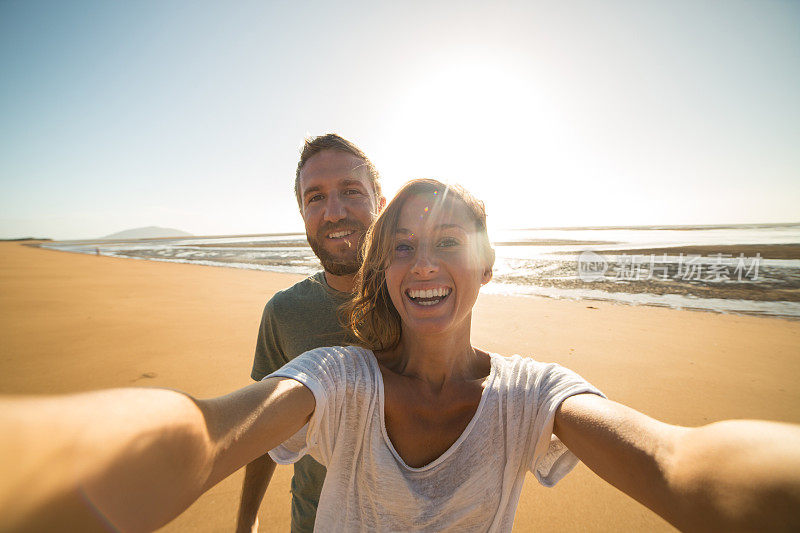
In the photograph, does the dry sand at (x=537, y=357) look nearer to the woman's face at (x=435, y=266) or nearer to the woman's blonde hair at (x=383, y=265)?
the woman's blonde hair at (x=383, y=265)

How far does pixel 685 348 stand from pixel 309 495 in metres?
5.90

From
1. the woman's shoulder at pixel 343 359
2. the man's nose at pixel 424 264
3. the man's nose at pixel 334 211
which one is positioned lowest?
the woman's shoulder at pixel 343 359

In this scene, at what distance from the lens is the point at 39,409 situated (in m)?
0.54

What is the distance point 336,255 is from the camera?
6.59ft

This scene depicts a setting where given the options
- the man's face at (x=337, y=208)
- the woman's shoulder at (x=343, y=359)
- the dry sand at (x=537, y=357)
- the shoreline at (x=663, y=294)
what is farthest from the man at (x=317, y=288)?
the shoreline at (x=663, y=294)

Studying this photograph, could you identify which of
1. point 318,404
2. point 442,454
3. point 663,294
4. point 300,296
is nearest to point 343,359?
point 318,404

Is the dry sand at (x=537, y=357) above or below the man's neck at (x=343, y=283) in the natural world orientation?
below

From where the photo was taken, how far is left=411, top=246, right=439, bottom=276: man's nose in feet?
4.85

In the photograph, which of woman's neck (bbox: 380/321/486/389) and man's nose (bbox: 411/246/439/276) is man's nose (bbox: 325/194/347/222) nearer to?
man's nose (bbox: 411/246/439/276)

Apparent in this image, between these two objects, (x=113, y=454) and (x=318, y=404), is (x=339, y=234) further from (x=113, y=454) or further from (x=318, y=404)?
(x=113, y=454)

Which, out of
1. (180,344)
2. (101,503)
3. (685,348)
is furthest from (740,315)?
(180,344)

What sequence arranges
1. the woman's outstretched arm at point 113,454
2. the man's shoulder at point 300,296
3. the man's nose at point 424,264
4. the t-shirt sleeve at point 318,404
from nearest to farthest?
1. the woman's outstretched arm at point 113,454
2. the t-shirt sleeve at point 318,404
3. the man's nose at point 424,264
4. the man's shoulder at point 300,296

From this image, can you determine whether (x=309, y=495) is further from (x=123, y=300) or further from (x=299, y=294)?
(x=123, y=300)

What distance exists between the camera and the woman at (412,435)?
0.60 metres
